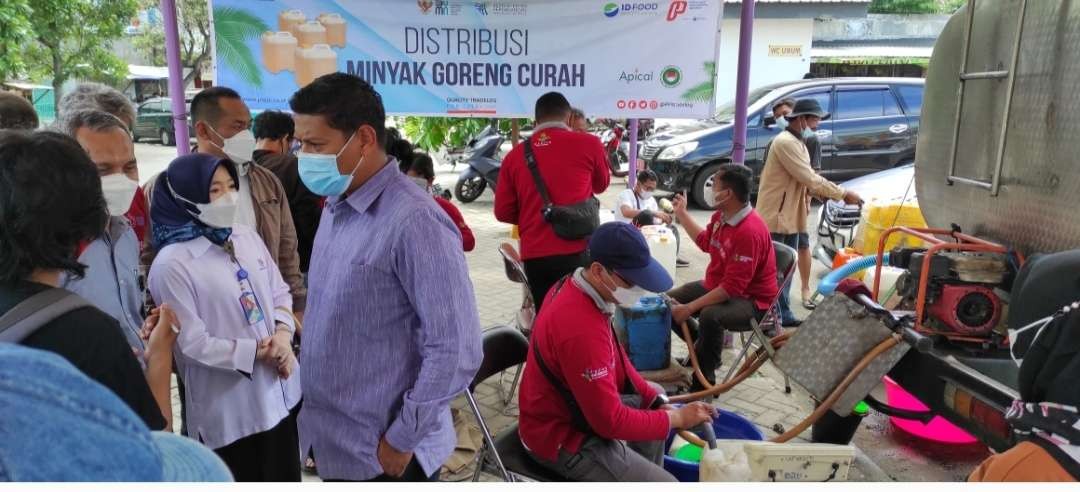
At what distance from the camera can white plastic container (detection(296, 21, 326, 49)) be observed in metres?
4.58

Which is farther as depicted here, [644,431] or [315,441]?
[644,431]

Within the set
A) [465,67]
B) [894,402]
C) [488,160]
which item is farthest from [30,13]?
[894,402]

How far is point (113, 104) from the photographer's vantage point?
314 centimetres

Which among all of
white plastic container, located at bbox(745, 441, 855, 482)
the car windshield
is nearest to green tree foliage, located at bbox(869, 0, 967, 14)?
the car windshield

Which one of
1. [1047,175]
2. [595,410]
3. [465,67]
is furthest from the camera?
[465,67]

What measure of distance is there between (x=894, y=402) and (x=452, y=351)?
3287mm

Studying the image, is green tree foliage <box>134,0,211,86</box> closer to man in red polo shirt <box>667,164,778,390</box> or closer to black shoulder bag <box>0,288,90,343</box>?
man in red polo shirt <box>667,164,778,390</box>

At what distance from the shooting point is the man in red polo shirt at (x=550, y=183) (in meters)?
4.09

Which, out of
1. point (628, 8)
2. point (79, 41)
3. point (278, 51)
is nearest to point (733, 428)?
point (628, 8)

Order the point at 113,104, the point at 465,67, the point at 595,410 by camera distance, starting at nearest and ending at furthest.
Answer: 1. the point at 595,410
2. the point at 113,104
3. the point at 465,67

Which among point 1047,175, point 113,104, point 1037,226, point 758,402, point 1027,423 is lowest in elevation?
point 758,402

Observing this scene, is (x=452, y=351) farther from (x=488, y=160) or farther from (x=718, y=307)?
(x=488, y=160)

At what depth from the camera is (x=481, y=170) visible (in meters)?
10.7

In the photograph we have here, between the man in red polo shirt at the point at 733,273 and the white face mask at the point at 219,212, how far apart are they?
8.93 ft
